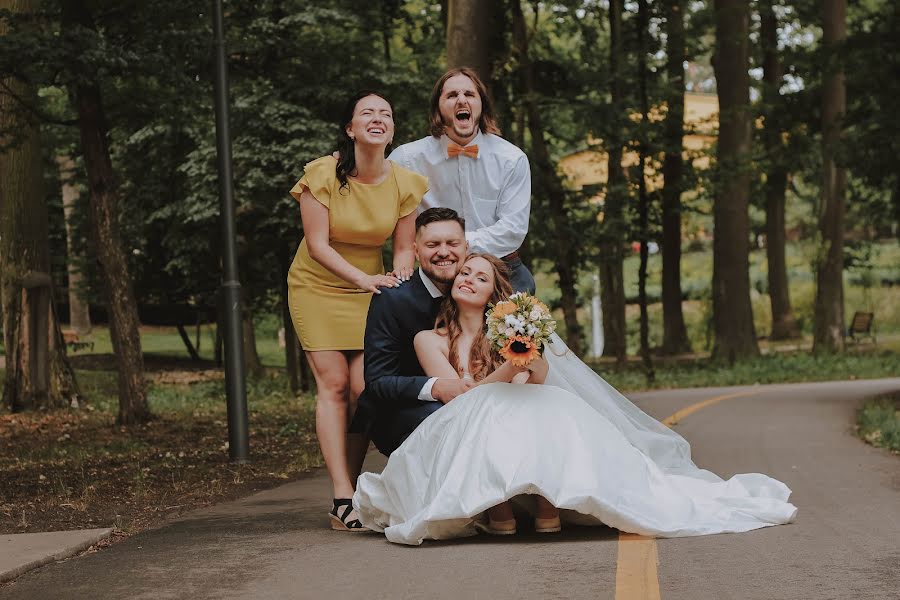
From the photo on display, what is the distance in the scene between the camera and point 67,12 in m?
14.4

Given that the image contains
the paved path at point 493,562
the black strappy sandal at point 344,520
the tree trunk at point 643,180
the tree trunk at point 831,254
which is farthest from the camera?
the tree trunk at point 831,254

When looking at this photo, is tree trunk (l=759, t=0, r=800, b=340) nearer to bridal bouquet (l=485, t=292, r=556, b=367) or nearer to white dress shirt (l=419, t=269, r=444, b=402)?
white dress shirt (l=419, t=269, r=444, b=402)

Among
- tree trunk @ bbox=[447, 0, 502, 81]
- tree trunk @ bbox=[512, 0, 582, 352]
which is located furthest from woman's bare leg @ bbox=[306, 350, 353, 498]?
tree trunk @ bbox=[512, 0, 582, 352]

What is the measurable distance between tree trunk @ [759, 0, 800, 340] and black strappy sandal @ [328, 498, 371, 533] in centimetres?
2342

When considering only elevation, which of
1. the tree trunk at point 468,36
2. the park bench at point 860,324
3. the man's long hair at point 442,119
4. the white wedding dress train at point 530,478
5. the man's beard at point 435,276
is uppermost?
the tree trunk at point 468,36

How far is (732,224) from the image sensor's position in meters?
29.2

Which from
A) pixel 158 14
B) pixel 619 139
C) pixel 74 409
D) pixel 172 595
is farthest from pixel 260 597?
pixel 619 139

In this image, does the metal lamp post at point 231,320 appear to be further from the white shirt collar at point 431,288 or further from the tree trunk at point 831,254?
the tree trunk at point 831,254

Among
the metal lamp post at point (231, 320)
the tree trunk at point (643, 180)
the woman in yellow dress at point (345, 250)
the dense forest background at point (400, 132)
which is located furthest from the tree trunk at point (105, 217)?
the tree trunk at point (643, 180)

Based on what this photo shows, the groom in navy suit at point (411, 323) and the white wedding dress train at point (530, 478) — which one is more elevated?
the groom in navy suit at point (411, 323)

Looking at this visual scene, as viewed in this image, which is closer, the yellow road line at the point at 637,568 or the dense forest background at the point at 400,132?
the yellow road line at the point at 637,568

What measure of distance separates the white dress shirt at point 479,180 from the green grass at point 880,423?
5.16 m

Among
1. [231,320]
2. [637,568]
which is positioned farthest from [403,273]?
[231,320]

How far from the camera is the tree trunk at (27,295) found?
18.7 meters
